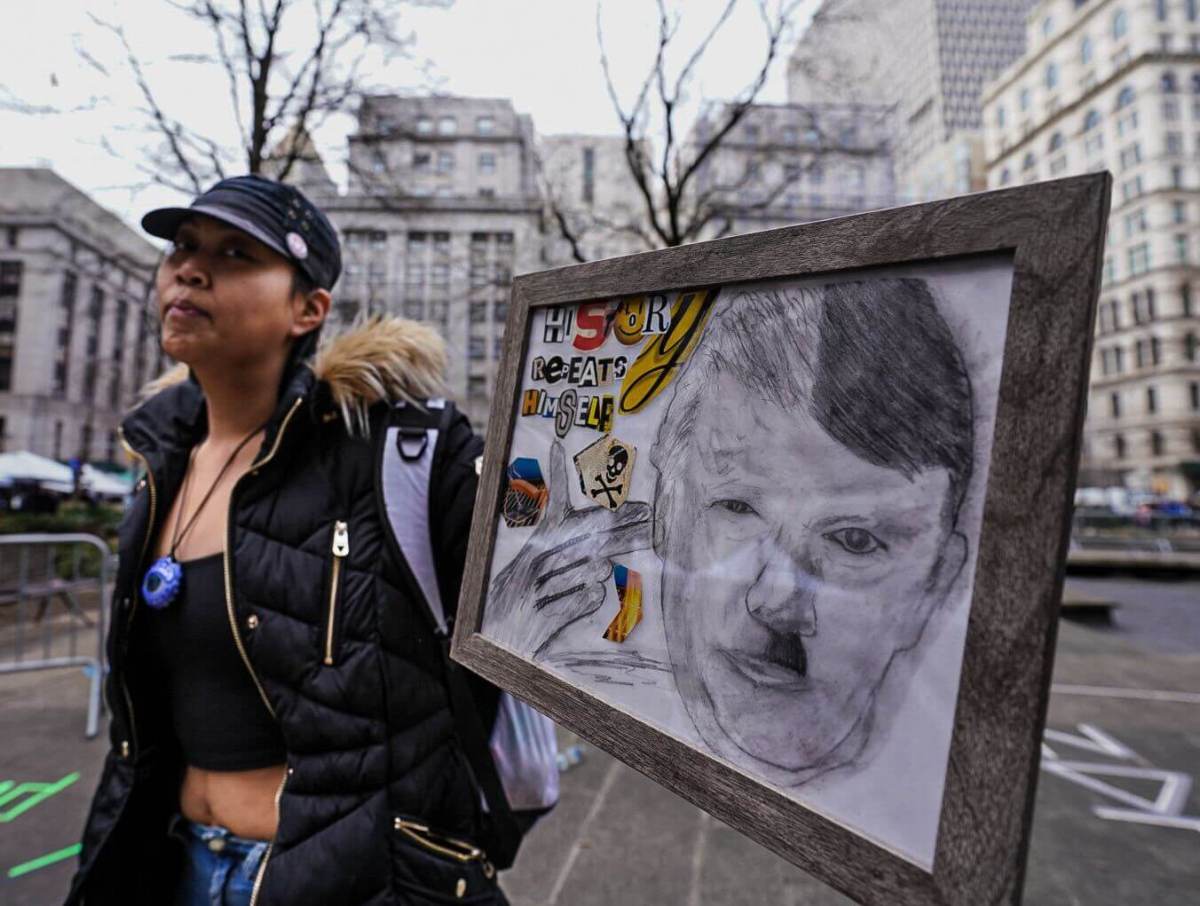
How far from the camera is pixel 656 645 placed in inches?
26.4

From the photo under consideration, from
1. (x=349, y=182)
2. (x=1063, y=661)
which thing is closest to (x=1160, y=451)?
(x=1063, y=661)

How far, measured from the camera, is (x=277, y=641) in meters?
1.22

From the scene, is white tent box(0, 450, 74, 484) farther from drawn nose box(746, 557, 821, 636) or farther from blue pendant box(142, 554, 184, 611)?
drawn nose box(746, 557, 821, 636)

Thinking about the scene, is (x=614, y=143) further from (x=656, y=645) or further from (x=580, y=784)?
(x=656, y=645)

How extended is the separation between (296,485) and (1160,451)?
54795mm

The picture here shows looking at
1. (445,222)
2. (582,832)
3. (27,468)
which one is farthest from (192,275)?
(445,222)

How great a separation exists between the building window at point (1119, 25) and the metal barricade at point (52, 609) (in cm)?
6431

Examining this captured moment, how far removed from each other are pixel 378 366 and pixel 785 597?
1142 mm

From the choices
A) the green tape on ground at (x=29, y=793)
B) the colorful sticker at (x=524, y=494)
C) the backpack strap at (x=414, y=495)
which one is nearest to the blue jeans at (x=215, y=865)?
the backpack strap at (x=414, y=495)

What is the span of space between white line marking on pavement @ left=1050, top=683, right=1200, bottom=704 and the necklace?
6173mm

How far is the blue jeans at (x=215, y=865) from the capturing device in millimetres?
1220

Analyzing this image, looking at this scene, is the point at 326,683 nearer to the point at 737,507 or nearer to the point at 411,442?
the point at 411,442

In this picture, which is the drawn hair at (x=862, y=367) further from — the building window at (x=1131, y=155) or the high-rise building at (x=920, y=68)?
the building window at (x=1131, y=155)

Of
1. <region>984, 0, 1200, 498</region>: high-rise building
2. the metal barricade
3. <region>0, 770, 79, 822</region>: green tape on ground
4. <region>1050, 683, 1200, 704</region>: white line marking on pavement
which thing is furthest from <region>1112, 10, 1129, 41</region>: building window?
<region>0, 770, 79, 822</region>: green tape on ground
